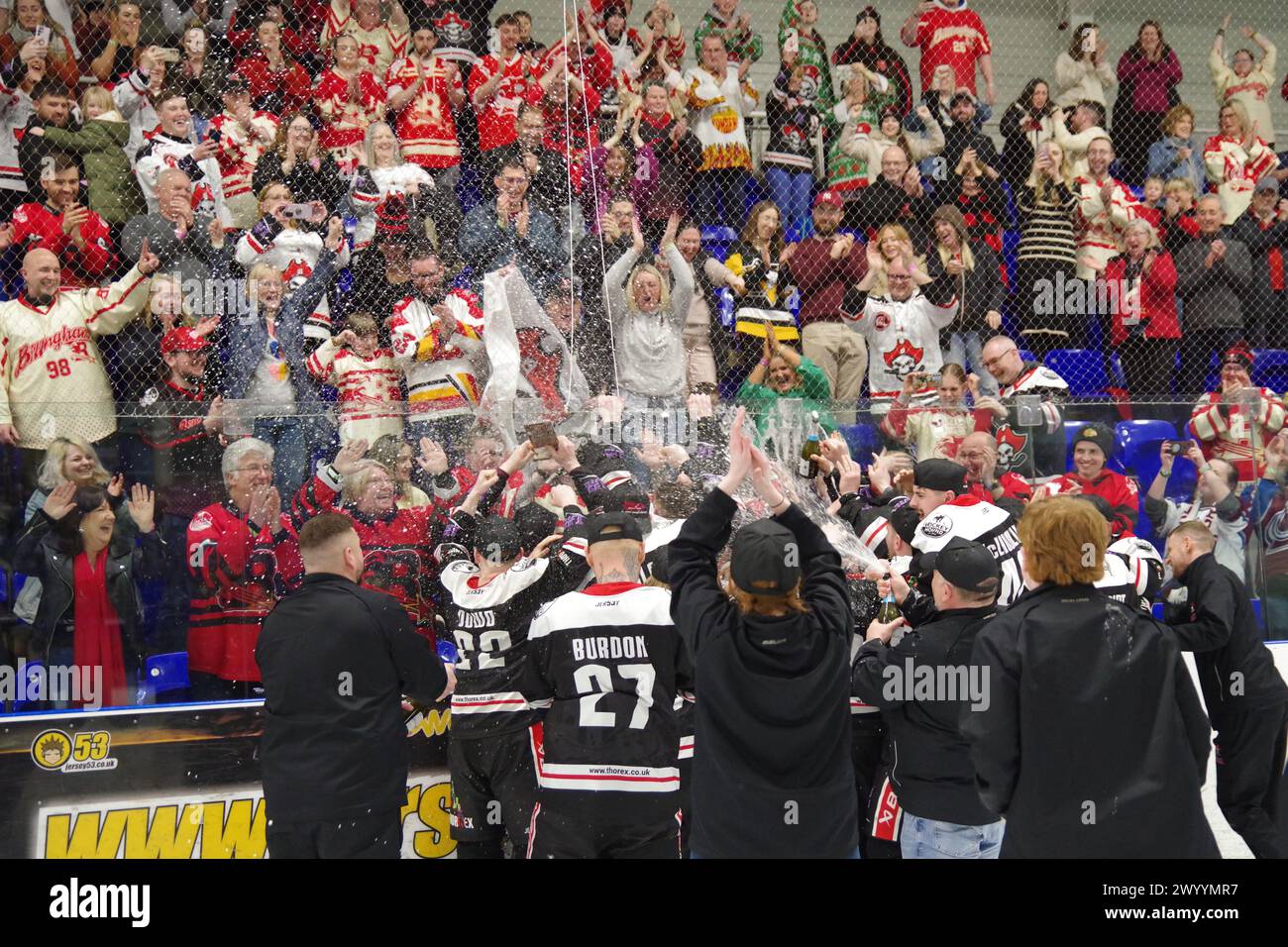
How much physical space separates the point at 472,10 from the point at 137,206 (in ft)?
8.36

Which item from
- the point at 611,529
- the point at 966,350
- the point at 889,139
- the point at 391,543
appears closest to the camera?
the point at 611,529

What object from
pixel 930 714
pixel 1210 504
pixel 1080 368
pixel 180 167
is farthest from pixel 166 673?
pixel 1080 368

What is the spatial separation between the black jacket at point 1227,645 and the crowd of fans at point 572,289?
0.35 meters

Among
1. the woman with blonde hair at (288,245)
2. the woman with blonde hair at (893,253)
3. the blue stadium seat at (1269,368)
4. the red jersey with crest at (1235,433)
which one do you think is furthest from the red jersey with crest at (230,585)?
the blue stadium seat at (1269,368)

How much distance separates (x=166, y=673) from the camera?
15.5 ft

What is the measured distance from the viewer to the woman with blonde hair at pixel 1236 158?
904 centimetres

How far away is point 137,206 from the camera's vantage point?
6895 millimetres

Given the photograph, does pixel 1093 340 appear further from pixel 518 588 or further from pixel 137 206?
pixel 137 206

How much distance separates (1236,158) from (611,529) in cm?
716

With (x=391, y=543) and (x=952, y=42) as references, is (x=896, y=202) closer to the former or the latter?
(x=952, y=42)

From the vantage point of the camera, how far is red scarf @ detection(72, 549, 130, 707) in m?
4.68

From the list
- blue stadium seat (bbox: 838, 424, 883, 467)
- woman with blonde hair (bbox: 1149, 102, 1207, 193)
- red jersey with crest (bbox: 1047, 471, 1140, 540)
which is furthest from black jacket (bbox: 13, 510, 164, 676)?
woman with blonde hair (bbox: 1149, 102, 1207, 193)

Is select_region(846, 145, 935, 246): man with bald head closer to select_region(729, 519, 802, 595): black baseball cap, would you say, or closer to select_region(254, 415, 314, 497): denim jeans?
select_region(254, 415, 314, 497): denim jeans

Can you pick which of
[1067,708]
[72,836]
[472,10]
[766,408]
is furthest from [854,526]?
[472,10]
